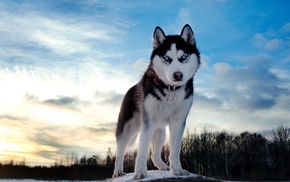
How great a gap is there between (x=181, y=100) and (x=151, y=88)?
0.64 meters

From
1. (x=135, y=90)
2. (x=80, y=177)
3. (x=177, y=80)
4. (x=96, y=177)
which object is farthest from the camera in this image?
(x=80, y=177)

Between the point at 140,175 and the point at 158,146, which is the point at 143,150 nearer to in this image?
the point at 140,175

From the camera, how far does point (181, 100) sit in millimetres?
6742

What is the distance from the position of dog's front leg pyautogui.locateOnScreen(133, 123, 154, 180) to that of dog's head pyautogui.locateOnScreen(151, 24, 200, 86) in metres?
1.01

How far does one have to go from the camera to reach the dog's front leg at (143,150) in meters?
6.77

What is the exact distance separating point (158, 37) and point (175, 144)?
7.30 ft

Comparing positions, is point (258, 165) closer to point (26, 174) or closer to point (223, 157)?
point (223, 157)

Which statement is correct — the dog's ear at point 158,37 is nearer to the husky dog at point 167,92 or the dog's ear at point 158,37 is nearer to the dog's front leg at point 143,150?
the husky dog at point 167,92

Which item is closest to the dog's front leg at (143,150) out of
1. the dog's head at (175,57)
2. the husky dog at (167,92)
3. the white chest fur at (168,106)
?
the husky dog at (167,92)

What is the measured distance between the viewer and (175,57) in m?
6.44

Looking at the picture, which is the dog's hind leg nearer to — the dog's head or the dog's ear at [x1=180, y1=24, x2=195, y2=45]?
the dog's head

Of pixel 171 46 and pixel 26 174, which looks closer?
pixel 171 46

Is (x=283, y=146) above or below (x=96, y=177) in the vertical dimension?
above

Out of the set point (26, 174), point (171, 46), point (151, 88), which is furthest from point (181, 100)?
point (26, 174)
